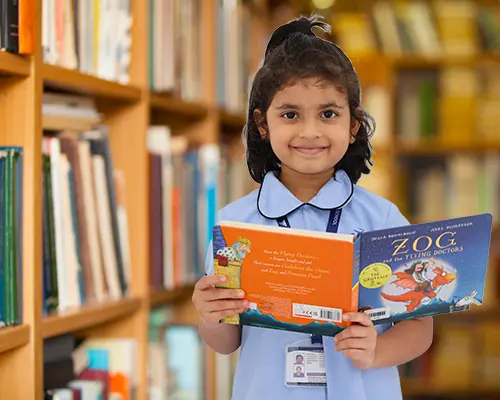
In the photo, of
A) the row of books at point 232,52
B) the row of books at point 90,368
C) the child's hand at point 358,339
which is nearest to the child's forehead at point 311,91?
the child's hand at point 358,339

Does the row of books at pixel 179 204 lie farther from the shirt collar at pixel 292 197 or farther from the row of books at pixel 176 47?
the shirt collar at pixel 292 197

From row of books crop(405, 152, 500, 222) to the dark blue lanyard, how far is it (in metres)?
2.47

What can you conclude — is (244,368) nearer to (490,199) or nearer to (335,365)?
(335,365)

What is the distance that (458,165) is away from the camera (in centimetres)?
359

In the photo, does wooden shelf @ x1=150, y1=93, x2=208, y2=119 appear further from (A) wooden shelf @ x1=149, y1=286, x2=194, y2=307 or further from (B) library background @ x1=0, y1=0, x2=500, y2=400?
(A) wooden shelf @ x1=149, y1=286, x2=194, y2=307

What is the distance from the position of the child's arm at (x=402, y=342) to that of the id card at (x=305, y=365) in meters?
0.08

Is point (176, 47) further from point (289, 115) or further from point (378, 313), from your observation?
point (378, 313)

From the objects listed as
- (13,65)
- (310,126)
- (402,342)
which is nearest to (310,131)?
(310,126)

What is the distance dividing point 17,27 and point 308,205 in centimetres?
57

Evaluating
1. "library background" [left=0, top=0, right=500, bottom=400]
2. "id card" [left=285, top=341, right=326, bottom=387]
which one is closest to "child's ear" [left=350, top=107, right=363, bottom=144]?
"id card" [left=285, top=341, right=326, bottom=387]

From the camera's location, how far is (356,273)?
3.46 feet

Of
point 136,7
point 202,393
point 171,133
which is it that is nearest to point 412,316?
point 136,7

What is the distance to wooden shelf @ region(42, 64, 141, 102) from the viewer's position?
4.66ft

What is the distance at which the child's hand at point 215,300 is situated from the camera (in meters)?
1.11
